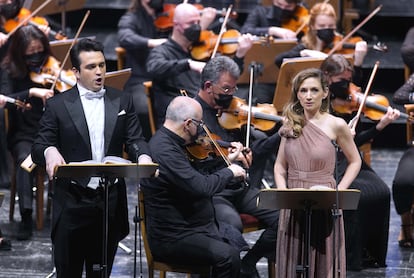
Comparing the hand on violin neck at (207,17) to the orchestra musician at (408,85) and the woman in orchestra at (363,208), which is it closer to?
the orchestra musician at (408,85)

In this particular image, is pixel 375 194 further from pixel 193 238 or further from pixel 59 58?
pixel 59 58

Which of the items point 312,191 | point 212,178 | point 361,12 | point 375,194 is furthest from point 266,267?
point 361,12

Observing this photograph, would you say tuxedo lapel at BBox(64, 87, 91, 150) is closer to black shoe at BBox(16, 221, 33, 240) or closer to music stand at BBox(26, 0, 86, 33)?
black shoe at BBox(16, 221, 33, 240)

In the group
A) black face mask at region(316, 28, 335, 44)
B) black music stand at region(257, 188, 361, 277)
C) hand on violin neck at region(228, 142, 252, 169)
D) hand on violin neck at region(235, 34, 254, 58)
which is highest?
black face mask at region(316, 28, 335, 44)

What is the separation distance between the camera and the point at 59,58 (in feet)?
24.2

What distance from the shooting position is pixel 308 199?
4.98 meters

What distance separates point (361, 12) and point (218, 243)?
4.73 metres

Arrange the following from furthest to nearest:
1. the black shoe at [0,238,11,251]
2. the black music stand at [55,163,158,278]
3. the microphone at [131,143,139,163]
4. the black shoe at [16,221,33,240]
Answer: the black shoe at [16,221,33,240] → the black shoe at [0,238,11,251] → the microphone at [131,143,139,163] → the black music stand at [55,163,158,278]

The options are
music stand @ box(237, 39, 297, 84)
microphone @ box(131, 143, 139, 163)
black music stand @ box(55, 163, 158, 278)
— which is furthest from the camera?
music stand @ box(237, 39, 297, 84)

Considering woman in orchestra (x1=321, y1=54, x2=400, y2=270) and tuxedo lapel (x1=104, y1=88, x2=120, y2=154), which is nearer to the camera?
tuxedo lapel (x1=104, y1=88, x2=120, y2=154)

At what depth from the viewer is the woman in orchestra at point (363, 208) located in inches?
253

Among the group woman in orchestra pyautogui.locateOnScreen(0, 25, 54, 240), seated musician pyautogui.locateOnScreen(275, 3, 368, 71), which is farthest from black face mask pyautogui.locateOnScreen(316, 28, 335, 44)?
woman in orchestra pyautogui.locateOnScreen(0, 25, 54, 240)

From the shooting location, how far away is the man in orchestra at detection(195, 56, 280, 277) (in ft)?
19.7

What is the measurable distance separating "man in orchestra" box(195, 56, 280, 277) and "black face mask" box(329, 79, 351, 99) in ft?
1.50
